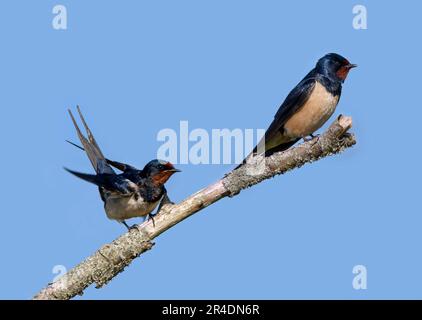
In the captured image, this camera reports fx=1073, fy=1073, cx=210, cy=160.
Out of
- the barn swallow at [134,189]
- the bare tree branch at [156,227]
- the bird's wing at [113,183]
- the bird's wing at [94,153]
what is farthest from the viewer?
the bird's wing at [94,153]

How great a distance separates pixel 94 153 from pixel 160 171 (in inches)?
29.5

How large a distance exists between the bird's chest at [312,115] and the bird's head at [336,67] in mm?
284

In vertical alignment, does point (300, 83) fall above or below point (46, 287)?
above

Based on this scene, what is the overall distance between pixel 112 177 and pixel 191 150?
0.84 metres

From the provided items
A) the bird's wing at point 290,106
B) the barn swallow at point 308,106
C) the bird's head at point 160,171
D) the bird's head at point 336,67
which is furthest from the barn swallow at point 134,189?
the bird's head at point 336,67

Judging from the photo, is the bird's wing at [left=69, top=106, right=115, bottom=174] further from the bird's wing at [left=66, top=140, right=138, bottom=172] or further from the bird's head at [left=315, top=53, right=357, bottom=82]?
the bird's head at [left=315, top=53, right=357, bottom=82]

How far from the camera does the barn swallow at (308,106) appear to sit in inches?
402

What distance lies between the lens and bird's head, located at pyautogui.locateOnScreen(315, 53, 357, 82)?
10.5m

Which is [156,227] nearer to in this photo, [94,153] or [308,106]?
[94,153]

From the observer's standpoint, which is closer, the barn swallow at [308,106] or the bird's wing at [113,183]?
the bird's wing at [113,183]

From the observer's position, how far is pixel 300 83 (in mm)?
10562

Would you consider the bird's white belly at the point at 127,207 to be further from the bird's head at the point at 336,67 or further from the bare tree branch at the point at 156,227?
the bird's head at the point at 336,67
